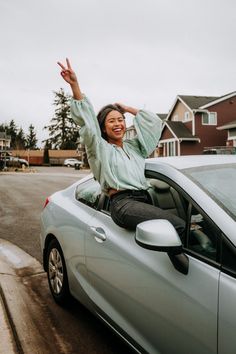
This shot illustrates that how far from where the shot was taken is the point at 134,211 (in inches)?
96.2

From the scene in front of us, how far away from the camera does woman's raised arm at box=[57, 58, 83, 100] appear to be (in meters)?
2.76

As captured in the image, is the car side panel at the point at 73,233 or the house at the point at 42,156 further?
the house at the point at 42,156

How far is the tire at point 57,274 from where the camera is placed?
3.51 m

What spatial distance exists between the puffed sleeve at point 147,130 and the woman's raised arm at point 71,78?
643mm

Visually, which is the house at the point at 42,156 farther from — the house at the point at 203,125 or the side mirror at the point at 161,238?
the side mirror at the point at 161,238

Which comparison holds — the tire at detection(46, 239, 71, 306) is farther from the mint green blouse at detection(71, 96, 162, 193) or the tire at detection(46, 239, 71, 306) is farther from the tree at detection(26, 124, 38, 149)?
the tree at detection(26, 124, 38, 149)

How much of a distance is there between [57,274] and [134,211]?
1.57 meters

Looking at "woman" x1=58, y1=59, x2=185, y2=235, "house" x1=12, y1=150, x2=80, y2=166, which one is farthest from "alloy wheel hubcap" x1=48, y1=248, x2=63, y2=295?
"house" x1=12, y1=150, x2=80, y2=166

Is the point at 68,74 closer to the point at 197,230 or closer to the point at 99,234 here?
the point at 99,234

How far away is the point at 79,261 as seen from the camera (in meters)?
3.09

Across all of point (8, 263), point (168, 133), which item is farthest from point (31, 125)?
point (8, 263)

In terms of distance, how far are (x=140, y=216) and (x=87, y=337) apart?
132 cm

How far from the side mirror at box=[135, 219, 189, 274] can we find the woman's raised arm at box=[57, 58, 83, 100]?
1.23 meters

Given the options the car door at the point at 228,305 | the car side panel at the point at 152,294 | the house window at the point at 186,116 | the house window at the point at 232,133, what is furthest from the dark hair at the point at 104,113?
the house window at the point at 186,116
